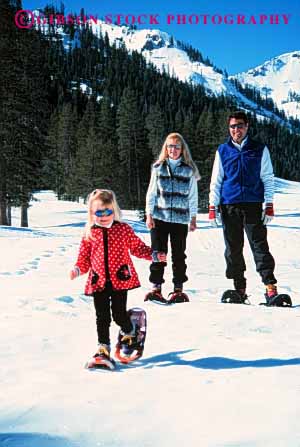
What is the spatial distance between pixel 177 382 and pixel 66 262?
6.80 m

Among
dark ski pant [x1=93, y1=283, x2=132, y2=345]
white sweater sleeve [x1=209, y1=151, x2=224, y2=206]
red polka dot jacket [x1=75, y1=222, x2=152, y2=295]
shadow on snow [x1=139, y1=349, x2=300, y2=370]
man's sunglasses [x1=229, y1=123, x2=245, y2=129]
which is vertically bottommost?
shadow on snow [x1=139, y1=349, x2=300, y2=370]

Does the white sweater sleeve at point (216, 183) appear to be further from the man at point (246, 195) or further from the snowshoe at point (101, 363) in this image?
the snowshoe at point (101, 363)

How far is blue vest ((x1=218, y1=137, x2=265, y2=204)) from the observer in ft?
17.8

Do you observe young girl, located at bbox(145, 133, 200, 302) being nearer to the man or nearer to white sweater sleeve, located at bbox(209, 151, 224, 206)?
white sweater sleeve, located at bbox(209, 151, 224, 206)

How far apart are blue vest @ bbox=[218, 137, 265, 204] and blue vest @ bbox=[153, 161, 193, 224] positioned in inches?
22.4

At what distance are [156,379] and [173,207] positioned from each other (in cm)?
288

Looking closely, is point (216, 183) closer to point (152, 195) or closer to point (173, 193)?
point (173, 193)

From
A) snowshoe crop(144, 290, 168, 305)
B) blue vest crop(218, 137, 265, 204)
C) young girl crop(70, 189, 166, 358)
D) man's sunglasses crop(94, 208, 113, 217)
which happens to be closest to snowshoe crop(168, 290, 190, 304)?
snowshoe crop(144, 290, 168, 305)

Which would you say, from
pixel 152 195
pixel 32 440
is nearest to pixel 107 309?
pixel 32 440

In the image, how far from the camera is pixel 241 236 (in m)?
5.59

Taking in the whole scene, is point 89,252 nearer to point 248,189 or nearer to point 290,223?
point 248,189

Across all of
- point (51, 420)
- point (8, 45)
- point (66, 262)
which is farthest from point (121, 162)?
point (51, 420)

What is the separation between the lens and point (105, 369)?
3381 millimetres

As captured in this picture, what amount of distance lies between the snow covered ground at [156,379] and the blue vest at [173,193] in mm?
1169
